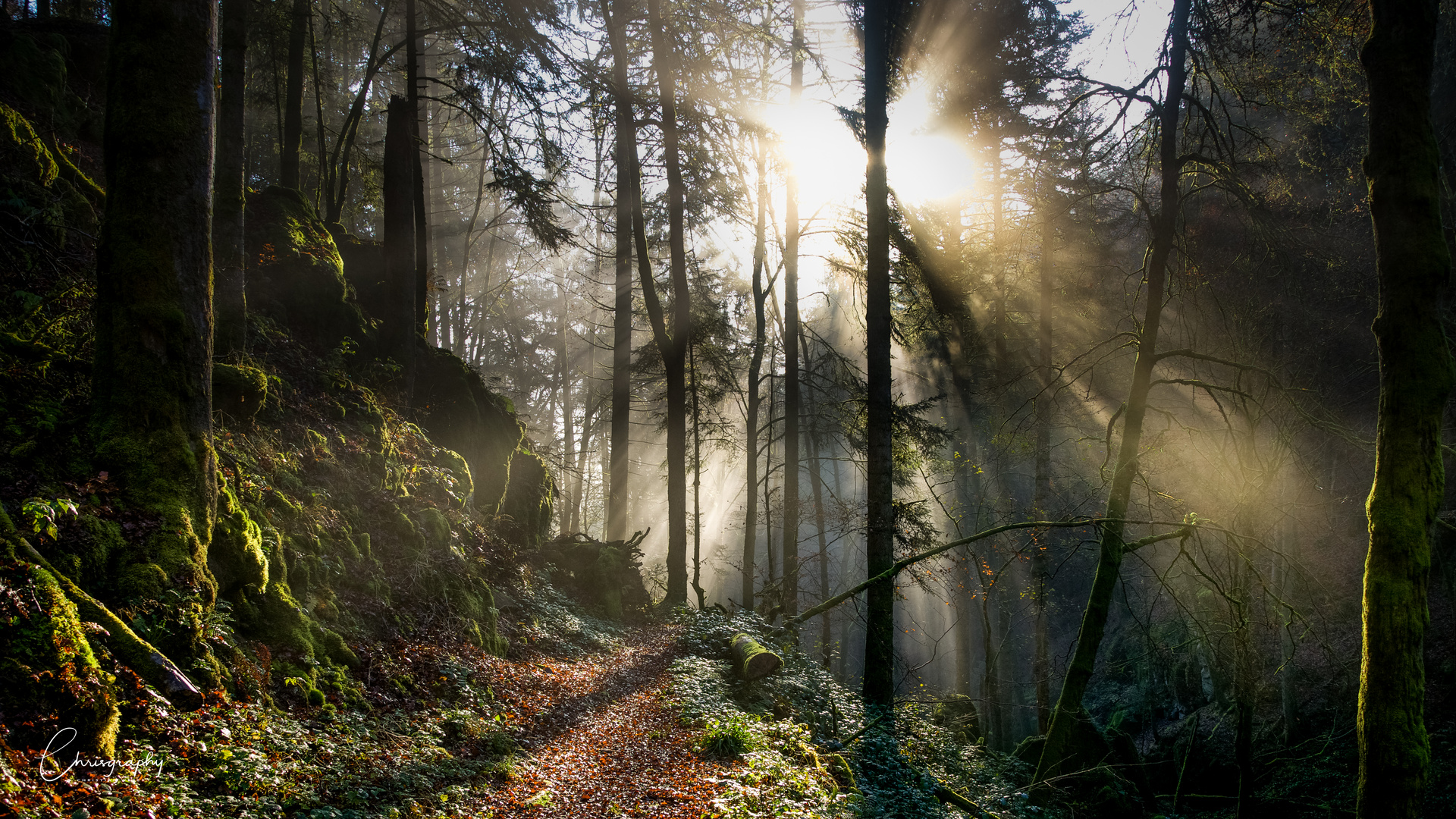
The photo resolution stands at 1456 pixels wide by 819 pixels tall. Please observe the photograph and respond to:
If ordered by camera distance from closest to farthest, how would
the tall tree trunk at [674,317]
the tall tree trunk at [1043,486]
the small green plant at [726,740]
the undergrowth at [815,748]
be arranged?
the undergrowth at [815,748]
the small green plant at [726,740]
the tall tree trunk at [1043,486]
the tall tree trunk at [674,317]

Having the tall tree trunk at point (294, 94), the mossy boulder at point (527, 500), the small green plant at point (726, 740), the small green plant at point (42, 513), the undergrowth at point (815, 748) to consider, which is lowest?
the undergrowth at point (815, 748)

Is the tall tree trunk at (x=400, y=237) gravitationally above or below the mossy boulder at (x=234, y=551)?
above

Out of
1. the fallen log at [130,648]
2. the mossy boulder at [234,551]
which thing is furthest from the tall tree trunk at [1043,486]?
the fallen log at [130,648]

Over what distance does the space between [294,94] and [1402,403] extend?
52.2 feet

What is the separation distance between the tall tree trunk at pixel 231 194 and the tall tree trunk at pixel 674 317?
7442mm

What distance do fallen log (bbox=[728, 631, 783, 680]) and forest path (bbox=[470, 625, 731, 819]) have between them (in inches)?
42.1

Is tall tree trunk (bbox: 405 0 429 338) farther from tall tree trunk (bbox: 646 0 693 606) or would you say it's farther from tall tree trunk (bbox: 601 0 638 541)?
tall tree trunk (bbox: 646 0 693 606)

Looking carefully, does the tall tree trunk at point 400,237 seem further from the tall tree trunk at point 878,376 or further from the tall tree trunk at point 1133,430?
the tall tree trunk at point 1133,430

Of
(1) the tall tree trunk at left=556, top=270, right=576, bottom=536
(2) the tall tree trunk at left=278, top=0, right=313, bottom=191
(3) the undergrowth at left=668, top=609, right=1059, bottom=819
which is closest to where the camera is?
(3) the undergrowth at left=668, top=609, right=1059, bottom=819

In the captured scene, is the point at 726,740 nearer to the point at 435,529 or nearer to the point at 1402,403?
the point at 435,529

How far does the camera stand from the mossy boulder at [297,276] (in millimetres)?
9492

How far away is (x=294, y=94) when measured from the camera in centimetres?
1178

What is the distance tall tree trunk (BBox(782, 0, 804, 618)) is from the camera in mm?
15055

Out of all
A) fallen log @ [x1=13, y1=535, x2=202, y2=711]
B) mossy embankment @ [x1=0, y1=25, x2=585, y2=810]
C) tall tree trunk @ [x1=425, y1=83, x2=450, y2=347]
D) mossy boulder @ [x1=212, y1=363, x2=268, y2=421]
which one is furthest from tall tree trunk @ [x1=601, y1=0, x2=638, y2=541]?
fallen log @ [x1=13, y1=535, x2=202, y2=711]
